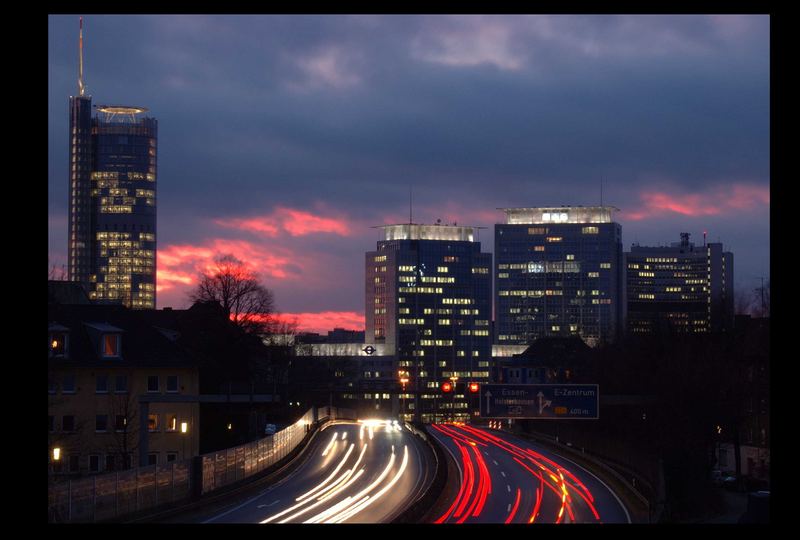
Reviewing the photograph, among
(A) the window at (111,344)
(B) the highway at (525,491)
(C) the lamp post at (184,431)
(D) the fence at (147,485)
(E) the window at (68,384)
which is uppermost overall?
(A) the window at (111,344)

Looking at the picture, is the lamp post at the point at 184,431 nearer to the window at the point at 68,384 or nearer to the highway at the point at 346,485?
the window at the point at 68,384

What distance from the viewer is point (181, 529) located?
279 inches

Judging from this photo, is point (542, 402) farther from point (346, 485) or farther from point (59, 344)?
point (59, 344)

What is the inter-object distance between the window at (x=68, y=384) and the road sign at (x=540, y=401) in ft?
81.1

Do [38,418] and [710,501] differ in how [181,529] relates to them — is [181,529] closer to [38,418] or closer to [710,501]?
[38,418]

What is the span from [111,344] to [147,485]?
Answer: 31.2 metres

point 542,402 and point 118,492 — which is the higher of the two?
point 542,402

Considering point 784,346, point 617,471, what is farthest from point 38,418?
point 617,471

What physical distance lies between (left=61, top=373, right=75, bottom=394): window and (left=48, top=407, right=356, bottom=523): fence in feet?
44.0

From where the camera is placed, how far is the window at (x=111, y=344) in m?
68.4

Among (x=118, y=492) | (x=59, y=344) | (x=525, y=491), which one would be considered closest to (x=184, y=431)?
(x=59, y=344)

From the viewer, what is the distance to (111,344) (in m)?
68.8

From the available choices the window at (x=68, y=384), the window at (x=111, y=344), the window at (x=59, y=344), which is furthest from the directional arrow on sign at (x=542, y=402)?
the window at (x=59, y=344)
